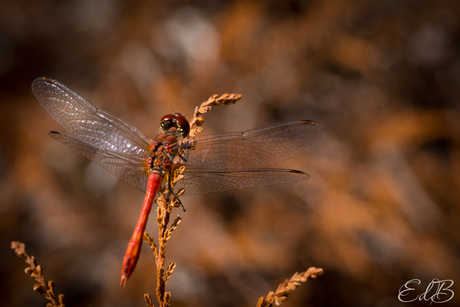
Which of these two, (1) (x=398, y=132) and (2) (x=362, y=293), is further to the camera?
(1) (x=398, y=132)

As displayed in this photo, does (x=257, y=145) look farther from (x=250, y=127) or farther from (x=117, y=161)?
(x=250, y=127)

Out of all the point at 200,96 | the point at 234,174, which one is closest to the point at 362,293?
A: the point at 234,174

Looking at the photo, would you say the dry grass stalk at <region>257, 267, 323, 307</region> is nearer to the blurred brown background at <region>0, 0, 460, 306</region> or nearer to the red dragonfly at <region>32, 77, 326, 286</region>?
the red dragonfly at <region>32, 77, 326, 286</region>

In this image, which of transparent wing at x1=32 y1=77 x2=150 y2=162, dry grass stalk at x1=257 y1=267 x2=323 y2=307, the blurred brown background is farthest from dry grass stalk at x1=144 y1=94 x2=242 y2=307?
the blurred brown background

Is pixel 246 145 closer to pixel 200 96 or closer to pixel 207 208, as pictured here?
pixel 207 208

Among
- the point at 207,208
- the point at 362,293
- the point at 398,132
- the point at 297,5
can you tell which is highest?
the point at 297,5

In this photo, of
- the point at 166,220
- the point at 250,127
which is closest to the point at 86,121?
the point at 166,220

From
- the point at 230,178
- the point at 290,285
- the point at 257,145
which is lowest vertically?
the point at 290,285

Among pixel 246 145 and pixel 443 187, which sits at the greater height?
pixel 443 187
